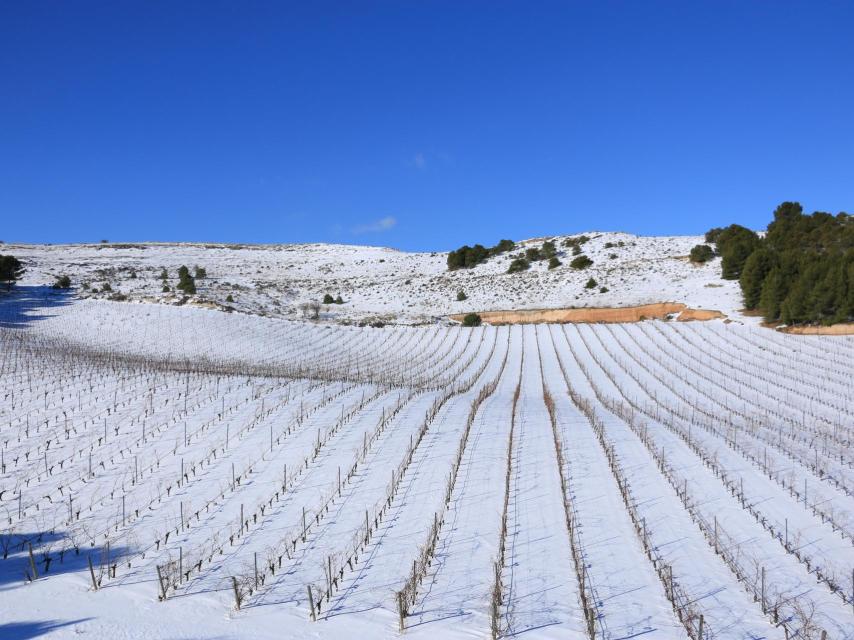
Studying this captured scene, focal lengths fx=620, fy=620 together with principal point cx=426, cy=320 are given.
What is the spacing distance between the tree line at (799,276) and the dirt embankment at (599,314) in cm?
289

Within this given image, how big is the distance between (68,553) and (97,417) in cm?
555

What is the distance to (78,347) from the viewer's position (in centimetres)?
2370

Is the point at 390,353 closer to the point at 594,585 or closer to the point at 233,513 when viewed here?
the point at 233,513

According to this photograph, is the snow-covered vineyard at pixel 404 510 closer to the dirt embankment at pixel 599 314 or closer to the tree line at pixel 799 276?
the tree line at pixel 799 276

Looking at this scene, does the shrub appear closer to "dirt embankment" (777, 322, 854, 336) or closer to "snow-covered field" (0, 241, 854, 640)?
"dirt embankment" (777, 322, 854, 336)

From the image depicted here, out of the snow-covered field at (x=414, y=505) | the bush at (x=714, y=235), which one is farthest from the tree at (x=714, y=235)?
the snow-covered field at (x=414, y=505)

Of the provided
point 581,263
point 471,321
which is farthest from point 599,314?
point 581,263

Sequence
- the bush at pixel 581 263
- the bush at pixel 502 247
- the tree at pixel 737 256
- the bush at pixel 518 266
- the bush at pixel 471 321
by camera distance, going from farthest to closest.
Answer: the bush at pixel 502 247
the bush at pixel 518 266
the bush at pixel 581 263
the tree at pixel 737 256
the bush at pixel 471 321

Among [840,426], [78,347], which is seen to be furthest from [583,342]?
[78,347]

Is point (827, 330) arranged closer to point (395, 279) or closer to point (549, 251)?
point (549, 251)

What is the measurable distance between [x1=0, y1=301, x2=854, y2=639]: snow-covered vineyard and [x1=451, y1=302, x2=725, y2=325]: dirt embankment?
17.4 meters

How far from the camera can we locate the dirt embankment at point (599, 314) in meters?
35.6

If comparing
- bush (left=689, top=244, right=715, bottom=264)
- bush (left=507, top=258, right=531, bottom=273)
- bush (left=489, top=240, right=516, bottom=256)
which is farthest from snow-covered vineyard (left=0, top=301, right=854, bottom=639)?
bush (left=489, top=240, right=516, bottom=256)

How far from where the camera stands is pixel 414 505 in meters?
Answer: 8.45
